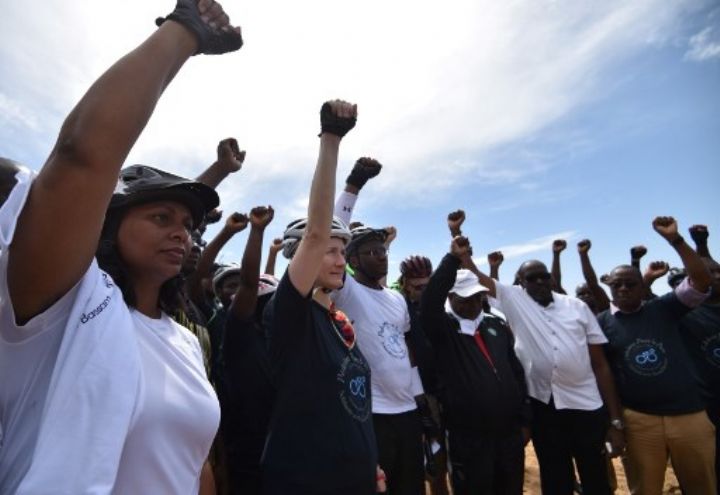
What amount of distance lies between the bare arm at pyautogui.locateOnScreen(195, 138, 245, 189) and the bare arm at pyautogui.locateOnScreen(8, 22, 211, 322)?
1428 millimetres

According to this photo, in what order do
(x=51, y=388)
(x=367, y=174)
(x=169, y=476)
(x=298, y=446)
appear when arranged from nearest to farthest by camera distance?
(x=51, y=388), (x=169, y=476), (x=298, y=446), (x=367, y=174)

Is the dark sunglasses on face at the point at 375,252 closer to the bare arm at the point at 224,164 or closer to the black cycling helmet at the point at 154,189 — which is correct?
the bare arm at the point at 224,164

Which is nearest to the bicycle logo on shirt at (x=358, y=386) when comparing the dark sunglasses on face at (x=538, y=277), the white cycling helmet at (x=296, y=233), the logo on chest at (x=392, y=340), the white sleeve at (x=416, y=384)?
the white cycling helmet at (x=296, y=233)

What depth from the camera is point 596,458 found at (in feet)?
14.9

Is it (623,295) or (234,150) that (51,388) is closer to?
(234,150)

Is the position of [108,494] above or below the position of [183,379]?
below

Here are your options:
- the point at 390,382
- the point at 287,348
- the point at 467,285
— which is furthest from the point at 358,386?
the point at 467,285

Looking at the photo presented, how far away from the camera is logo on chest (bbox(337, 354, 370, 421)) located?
2.37 m

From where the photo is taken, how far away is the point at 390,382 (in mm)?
3701

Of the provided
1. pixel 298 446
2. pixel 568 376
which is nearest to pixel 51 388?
pixel 298 446

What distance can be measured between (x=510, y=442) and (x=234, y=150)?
370 centimetres

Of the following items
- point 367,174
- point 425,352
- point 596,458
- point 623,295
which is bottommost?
point 596,458

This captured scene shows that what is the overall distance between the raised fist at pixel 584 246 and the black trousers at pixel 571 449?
2487mm

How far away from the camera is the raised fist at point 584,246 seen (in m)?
6.36
